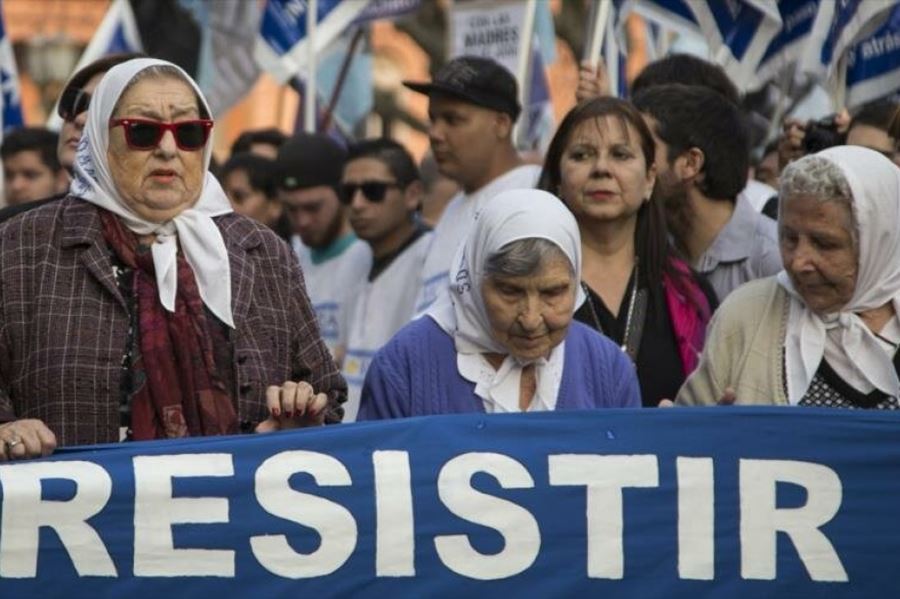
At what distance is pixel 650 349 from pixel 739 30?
10.6 ft

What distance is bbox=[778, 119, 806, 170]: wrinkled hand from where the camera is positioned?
835cm

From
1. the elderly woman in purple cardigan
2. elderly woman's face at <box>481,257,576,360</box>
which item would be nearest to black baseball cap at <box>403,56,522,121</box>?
the elderly woman in purple cardigan

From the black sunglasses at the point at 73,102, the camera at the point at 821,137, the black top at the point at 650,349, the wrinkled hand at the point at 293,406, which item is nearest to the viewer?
the wrinkled hand at the point at 293,406

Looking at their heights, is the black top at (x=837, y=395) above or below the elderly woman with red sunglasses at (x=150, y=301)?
below

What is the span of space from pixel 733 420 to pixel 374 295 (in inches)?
Result: 165

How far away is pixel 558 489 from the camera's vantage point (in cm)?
583

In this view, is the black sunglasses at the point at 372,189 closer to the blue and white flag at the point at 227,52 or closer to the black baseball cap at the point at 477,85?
the black baseball cap at the point at 477,85

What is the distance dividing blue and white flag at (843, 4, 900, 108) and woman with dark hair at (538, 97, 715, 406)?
226 centimetres

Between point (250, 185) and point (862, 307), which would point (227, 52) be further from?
point (862, 307)

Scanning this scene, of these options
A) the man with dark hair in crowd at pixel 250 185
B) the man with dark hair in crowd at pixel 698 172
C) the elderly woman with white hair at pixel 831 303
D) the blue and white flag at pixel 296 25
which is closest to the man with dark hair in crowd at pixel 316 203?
the man with dark hair in crowd at pixel 250 185

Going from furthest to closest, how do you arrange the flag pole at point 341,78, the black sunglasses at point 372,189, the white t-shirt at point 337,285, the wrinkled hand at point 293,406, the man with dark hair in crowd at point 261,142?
the flag pole at point 341,78, the man with dark hair in crowd at point 261,142, the white t-shirt at point 337,285, the black sunglasses at point 372,189, the wrinkled hand at point 293,406

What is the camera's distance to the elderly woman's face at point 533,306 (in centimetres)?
608

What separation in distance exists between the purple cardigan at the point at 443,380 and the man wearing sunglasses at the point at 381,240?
10.6 feet

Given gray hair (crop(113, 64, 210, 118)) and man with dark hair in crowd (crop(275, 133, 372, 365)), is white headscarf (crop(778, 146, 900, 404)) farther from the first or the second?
man with dark hair in crowd (crop(275, 133, 372, 365))
